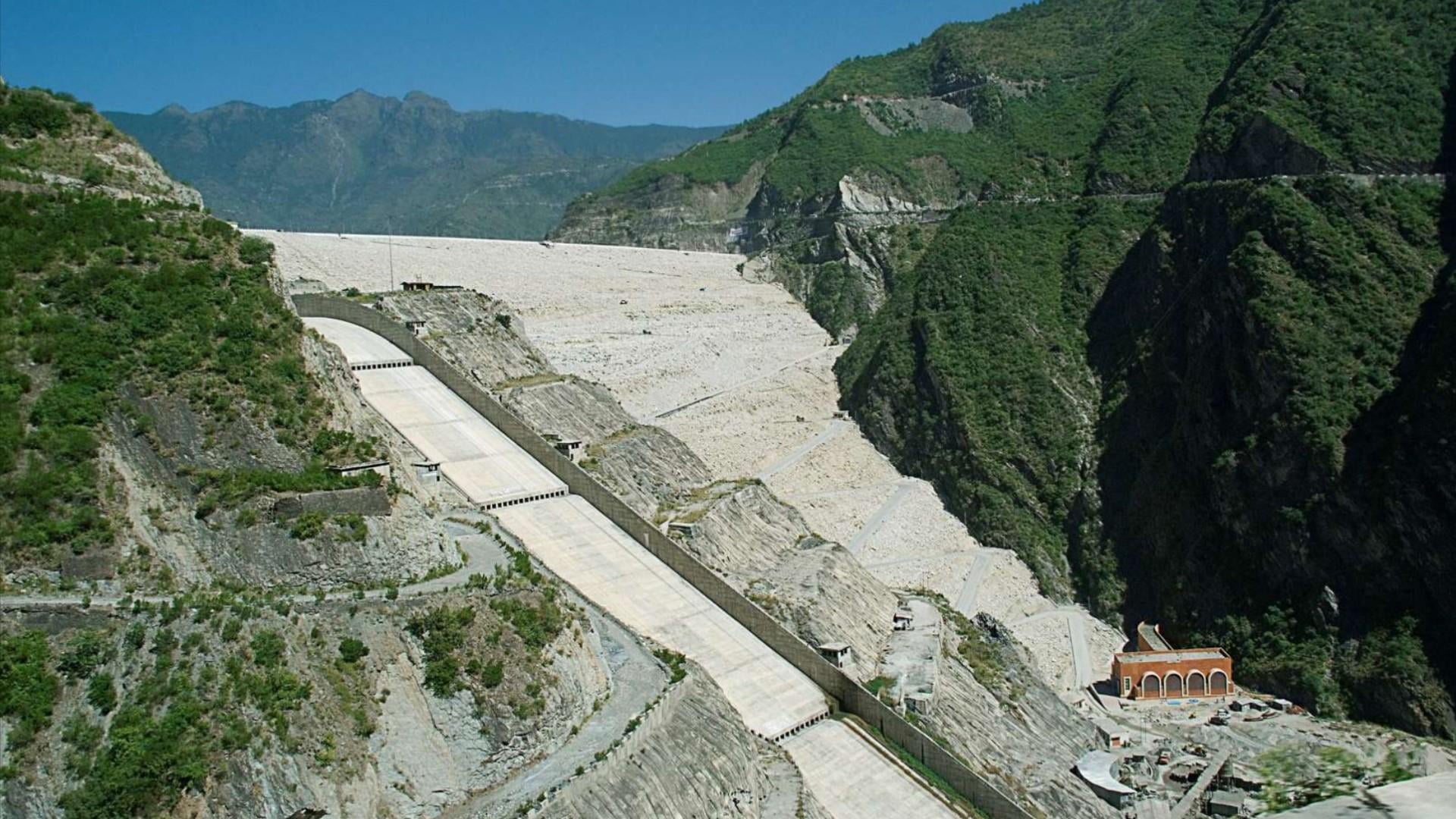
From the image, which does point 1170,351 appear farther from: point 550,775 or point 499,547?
point 550,775

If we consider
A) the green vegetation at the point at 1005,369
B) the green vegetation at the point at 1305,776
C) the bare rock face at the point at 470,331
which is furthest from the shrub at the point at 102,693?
the green vegetation at the point at 1005,369

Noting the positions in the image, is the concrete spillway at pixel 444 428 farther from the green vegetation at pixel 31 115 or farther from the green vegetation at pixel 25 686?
the green vegetation at pixel 25 686

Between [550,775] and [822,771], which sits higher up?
[550,775]

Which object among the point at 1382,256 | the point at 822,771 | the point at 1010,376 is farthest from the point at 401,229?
the point at 822,771

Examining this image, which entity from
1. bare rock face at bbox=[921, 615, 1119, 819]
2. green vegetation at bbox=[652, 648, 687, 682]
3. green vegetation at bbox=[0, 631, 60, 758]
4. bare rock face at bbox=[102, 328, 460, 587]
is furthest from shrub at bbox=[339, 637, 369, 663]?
bare rock face at bbox=[921, 615, 1119, 819]

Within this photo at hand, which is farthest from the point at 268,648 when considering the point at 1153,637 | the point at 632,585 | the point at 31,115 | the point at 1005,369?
the point at 1005,369
